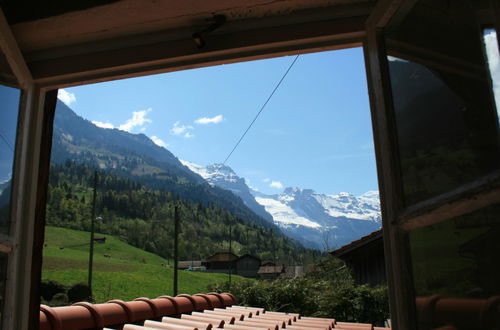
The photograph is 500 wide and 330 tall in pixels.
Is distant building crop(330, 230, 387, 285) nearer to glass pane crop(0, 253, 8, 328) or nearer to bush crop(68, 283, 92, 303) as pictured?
glass pane crop(0, 253, 8, 328)

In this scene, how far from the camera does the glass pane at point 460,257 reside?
2.77 feet

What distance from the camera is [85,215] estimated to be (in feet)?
248

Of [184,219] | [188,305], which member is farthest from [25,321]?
[184,219]

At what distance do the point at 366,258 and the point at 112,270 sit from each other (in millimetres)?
43570

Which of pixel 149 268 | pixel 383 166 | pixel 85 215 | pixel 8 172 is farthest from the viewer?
pixel 85 215

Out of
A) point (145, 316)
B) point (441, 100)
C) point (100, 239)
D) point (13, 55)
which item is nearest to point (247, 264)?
point (100, 239)

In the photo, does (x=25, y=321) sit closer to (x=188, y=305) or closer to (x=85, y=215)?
(x=188, y=305)

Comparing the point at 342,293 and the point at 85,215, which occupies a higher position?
the point at 85,215

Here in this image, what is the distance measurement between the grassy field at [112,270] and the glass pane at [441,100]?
30.6m

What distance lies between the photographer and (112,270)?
51656mm

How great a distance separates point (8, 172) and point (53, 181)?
311 ft

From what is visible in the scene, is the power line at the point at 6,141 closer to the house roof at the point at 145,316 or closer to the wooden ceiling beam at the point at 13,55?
the wooden ceiling beam at the point at 13,55

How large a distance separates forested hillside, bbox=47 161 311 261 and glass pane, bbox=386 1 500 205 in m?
68.1

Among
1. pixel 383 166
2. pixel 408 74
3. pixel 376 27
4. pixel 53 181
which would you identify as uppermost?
pixel 53 181
